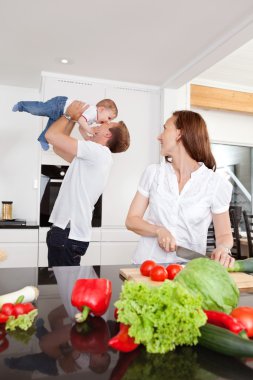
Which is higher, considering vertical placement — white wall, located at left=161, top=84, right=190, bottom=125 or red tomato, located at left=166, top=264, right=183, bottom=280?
white wall, located at left=161, top=84, right=190, bottom=125

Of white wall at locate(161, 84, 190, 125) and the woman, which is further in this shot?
white wall at locate(161, 84, 190, 125)

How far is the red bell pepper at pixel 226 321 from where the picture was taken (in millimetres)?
587

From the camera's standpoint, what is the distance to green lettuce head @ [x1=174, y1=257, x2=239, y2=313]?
2.25 feet

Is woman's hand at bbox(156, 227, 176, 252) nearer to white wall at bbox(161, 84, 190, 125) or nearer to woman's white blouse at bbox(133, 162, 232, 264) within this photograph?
woman's white blouse at bbox(133, 162, 232, 264)

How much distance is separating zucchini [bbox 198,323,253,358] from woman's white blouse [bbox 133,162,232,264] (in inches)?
38.8

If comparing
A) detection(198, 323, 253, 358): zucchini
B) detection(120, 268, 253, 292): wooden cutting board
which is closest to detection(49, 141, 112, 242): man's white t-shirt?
detection(120, 268, 253, 292): wooden cutting board

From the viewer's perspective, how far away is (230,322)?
1.96 feet

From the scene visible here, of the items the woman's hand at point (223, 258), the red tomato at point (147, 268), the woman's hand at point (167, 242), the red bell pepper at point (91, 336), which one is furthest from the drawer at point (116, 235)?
the red bell pepper at point (91, 336)

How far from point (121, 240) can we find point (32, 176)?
1.25 metres

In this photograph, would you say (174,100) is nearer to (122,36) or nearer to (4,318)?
(122,36)

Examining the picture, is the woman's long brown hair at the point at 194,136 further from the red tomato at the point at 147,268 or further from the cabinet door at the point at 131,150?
the cabinet door at the point at 131,150

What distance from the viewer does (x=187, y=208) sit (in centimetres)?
159

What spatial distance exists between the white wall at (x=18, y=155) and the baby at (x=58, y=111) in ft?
3.44

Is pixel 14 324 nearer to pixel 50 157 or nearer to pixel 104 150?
pixel 104 150
